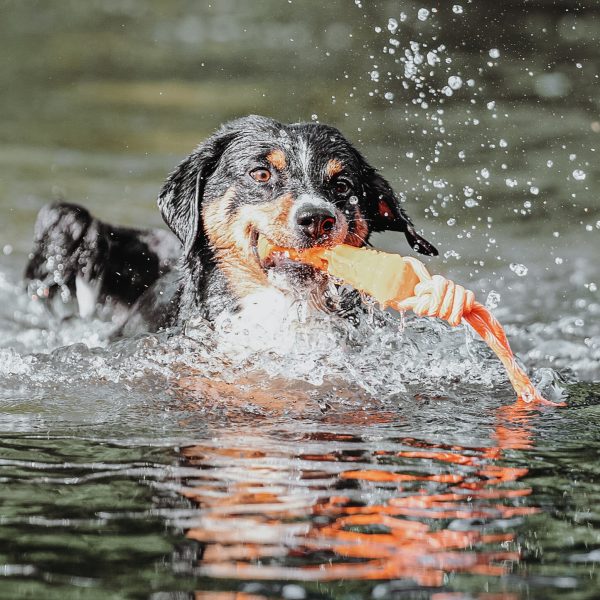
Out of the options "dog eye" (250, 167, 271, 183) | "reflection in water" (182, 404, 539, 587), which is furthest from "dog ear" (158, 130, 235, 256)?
"reflection in water" (182, 404, 539, 587)

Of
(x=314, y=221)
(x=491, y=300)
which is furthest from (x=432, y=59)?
(x=314, y=221)

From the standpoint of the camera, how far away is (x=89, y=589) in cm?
268

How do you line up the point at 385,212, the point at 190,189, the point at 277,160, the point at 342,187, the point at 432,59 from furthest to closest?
the point at 432,59, the point at 385,212, the point at 190,189, the point at 342,187, the point at 277,160

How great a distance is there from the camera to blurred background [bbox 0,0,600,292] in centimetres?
1041

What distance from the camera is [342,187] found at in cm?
550

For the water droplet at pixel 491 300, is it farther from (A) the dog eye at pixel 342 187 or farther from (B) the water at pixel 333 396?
(A) the dog eye at pixel 342 187

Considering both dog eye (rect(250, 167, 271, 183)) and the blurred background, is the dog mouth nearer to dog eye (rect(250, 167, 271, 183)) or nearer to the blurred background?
dog eye (rect(250, 167, 271, 183))

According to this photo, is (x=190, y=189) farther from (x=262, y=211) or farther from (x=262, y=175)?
(x=262, y=211)

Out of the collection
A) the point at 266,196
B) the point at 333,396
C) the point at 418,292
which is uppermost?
the point at 266,196

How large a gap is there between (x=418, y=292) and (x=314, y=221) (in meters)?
0.59

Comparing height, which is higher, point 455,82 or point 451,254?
point 455,82

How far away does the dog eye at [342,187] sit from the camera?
5465 mm

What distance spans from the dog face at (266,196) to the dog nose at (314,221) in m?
0.01

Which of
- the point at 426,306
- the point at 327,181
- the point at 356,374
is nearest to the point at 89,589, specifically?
the point at 426,306
